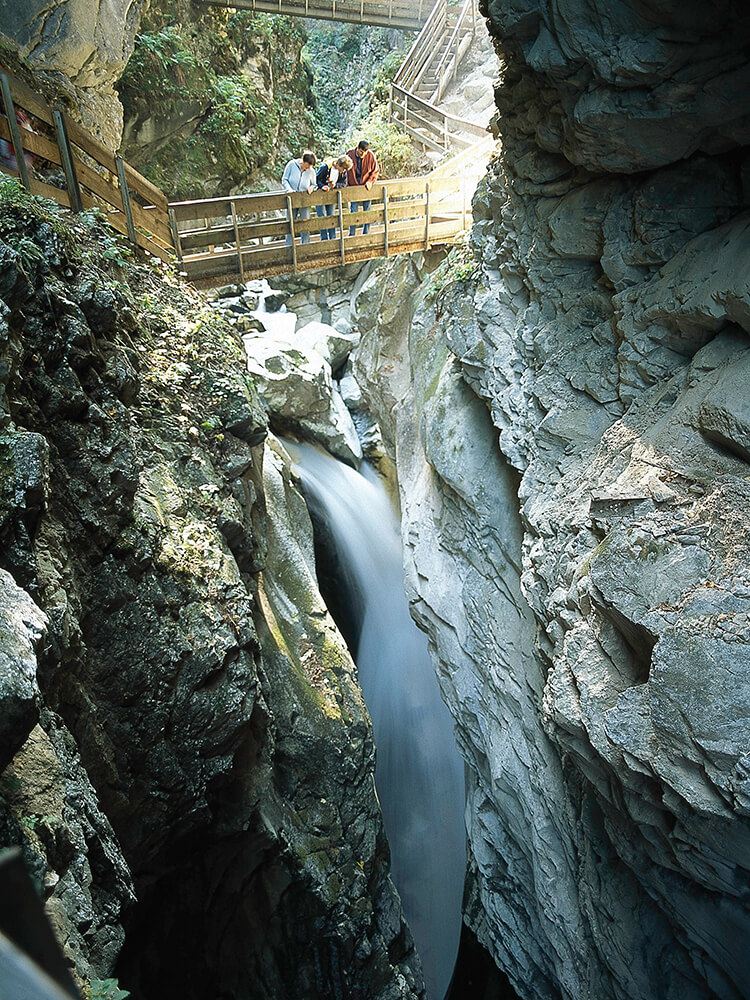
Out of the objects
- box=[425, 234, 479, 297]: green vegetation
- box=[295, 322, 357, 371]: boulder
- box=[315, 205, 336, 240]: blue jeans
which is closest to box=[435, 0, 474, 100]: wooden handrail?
box=[295, 322, 357, 371]: boulder

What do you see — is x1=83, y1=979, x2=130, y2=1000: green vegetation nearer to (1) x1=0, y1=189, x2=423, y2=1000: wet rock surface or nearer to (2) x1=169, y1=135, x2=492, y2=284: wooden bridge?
Result: (1) x1=0, y1=189, x2=423, y2=1000: wet rock surface

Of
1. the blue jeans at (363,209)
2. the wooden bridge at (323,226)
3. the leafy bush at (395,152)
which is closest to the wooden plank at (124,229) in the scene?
the wooden bridge at (323,226)

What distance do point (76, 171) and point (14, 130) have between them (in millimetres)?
941

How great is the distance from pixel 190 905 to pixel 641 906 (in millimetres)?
4085

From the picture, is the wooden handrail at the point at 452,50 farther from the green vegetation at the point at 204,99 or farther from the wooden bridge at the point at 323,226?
the wooden bridge at the point at 323,226

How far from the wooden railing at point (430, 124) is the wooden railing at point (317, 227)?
13.1 feet

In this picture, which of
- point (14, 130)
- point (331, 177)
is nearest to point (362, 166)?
point (331, 177)

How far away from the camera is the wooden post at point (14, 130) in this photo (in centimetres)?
546

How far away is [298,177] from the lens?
33.4 feet

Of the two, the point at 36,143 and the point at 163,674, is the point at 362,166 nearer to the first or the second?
the point at 36,143

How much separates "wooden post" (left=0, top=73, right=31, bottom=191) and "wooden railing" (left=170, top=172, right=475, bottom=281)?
3.03 m

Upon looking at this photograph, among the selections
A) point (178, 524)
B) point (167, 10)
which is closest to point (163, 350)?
point (178, 524)

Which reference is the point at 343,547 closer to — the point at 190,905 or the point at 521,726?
the point at 521,726

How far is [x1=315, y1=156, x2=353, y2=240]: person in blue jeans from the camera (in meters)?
10.2
